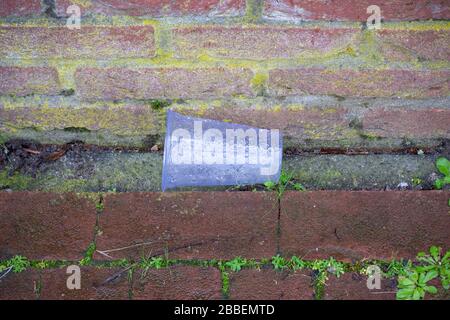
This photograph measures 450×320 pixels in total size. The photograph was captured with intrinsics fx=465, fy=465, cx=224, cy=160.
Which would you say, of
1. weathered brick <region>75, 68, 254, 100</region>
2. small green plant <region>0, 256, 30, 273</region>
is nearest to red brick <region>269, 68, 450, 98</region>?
weathered brick <region>75, 68, 254, 100</region>

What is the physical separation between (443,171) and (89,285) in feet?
4.05

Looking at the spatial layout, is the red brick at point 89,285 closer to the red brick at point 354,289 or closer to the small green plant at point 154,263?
the small green plant at point 154,263

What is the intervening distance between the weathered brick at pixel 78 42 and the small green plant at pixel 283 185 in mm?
584

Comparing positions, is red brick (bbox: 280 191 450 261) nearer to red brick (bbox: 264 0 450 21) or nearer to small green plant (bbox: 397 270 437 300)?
small green plant (bbox: 397 270 437 300)

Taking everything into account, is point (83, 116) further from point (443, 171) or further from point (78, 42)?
point (443, 171)

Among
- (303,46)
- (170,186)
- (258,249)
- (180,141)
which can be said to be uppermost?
(303,46)

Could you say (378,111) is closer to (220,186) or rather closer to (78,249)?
(220,186)

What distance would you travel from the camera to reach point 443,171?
1615 mm

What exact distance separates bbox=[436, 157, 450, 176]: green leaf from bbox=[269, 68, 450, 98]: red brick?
231 millimetres

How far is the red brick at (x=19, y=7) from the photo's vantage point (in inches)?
55.2

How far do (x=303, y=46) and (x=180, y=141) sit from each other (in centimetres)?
53

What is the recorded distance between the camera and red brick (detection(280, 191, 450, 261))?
1.45m

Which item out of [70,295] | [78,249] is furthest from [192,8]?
[70,295]

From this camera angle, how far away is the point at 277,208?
153cm
